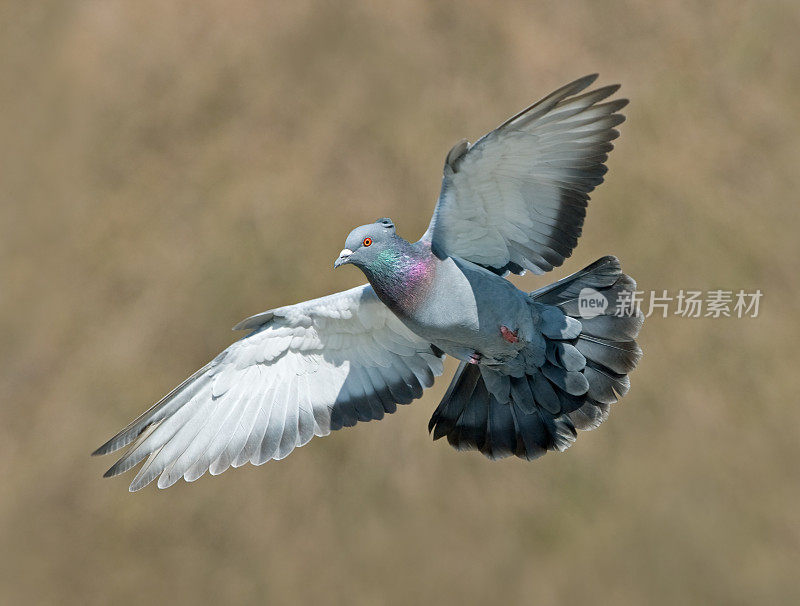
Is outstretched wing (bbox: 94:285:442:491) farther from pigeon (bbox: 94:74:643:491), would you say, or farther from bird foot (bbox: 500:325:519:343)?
bird foot (bbox: 500:325:519:343)

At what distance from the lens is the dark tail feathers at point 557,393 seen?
11.8 ft

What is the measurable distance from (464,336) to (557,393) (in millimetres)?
491

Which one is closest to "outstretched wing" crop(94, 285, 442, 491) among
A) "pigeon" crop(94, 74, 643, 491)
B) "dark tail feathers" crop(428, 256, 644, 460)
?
"pigeon" crop(94, 74, 643, 491)

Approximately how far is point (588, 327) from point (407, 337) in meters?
0.75

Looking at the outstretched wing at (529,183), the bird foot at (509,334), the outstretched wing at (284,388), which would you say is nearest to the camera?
the outstretched wing at (529,183)

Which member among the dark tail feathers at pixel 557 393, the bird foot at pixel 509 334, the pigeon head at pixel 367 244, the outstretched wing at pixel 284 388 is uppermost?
the pigeon head at pixel 367 244

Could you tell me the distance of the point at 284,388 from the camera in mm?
3924

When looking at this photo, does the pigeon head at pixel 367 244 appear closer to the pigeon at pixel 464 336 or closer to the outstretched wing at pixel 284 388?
the pigeon at pixel 464 336

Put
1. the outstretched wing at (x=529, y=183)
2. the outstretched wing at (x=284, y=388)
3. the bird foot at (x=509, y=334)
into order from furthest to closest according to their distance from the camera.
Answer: the outstretched wing at (x=284, y=388)
the bird foot at (x=509, y=334)
the outstretched wing at (x=529, y=183)

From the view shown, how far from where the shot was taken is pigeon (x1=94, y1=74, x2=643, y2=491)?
3.33 m

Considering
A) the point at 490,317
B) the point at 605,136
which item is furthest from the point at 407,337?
the point at 605,136

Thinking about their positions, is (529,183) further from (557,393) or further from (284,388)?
(284,388)

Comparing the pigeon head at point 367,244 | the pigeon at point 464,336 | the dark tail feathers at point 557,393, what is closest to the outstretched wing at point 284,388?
the pigeon at point 464,336

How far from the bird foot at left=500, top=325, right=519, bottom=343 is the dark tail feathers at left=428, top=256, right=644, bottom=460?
192 millimetres
